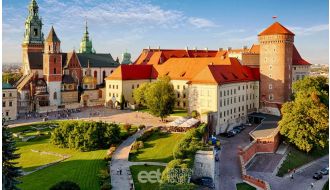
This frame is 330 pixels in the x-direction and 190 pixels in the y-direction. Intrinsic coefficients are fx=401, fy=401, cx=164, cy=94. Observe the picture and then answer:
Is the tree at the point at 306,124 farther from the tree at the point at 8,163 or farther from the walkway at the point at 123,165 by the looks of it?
the tree at the point at 8,163

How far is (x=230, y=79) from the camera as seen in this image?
4828cm

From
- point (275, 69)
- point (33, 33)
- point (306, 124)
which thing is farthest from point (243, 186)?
point (33, 33)

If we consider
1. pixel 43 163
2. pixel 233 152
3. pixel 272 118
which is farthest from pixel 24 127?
pixel 272 118

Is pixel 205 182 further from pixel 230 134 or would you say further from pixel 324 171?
pixel 230 134

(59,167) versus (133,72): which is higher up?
(133,72)

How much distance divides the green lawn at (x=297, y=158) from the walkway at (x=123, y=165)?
495 inches

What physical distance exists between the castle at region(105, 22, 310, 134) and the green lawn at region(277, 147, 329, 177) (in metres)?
8.38

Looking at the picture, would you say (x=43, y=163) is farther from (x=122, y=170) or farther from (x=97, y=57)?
(x=97, y=57)

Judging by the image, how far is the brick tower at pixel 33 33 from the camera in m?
72.7

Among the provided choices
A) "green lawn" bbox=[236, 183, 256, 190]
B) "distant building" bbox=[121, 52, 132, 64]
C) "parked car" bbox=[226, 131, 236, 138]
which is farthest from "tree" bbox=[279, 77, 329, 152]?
"distant building" bbox=[121, 52, 132, 64]

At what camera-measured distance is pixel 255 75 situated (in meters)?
54.8

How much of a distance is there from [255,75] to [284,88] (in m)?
4.34

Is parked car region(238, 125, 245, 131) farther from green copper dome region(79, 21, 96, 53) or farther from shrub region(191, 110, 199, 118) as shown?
green copper dome region(79, 21, 96, 53)

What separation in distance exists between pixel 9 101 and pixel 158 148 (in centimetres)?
2839
